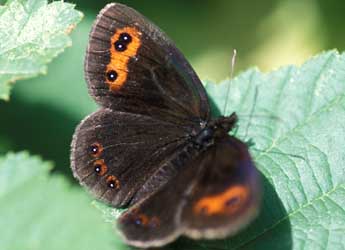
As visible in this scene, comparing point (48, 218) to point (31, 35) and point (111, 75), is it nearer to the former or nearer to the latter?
point (31, 35)

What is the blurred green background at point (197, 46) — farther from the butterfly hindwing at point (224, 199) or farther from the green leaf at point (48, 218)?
the green leaf at point (48, 218)

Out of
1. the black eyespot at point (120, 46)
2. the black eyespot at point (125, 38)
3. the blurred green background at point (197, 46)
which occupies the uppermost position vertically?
the black eyespot at point (125, 38)

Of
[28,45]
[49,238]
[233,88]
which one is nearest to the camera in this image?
[49,238]

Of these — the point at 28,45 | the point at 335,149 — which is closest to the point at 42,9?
the point at 28,45

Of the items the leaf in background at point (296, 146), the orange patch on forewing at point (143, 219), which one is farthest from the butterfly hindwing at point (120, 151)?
the leaf in background at point (296, 146)

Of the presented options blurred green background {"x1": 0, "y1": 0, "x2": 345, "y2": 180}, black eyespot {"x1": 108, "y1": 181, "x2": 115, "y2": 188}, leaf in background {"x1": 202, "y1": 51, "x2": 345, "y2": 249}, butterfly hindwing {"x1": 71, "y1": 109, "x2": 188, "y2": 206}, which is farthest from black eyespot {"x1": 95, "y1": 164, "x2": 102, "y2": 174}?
blurred green background {"x1": 0, "y1": 0, "x2": 345, "y2": 180}

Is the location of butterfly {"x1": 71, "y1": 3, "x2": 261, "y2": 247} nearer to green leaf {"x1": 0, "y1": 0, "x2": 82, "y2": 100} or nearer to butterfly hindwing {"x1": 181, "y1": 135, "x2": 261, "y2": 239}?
butterfly hindwing {"x1": 181, "y1": 135, "x2": 261, "y2": 239}

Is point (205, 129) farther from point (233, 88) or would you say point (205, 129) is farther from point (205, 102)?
point (233, 88)
